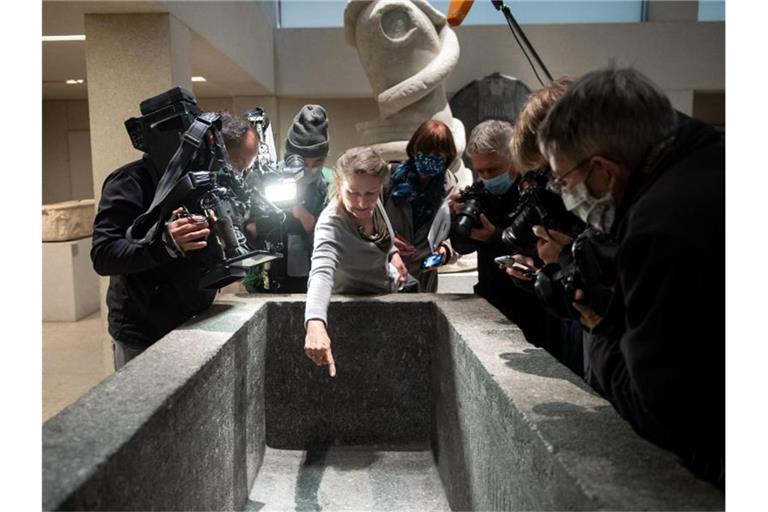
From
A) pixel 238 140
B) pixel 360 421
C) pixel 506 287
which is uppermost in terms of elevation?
pixel 238 140

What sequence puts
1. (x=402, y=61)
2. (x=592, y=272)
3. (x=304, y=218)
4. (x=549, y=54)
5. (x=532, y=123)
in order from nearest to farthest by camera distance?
(x=592, y=272)
(x=532, y=123)
(x=304, y=218)
(x=402, y=61)
(x=549, y=54)

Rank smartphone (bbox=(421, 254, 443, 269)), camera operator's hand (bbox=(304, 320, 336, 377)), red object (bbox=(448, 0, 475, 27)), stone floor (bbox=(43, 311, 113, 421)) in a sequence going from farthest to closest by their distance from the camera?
stone floor (bbox=(43, 311, 113, 421)) → red object (bbox=(448, 0, 475, 27)) → smartphone (bbox=(421, 254, 443, 269)) → camera operator's hand (bbox=(304, 320, 336, 377))

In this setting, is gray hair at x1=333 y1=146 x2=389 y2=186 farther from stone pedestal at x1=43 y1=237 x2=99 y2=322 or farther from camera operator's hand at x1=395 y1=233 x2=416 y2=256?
stone pedestal at x1=43 y1=237 x2=99 y2=322

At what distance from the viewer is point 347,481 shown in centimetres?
242

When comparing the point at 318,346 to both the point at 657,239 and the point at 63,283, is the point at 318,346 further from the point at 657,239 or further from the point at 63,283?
the point at 63,283

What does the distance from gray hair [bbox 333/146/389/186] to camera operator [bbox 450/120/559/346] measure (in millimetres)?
320

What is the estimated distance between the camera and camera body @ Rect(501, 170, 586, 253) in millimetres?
1620

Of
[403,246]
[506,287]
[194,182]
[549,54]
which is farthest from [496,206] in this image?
[549,54]

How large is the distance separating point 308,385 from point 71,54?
3.28 m

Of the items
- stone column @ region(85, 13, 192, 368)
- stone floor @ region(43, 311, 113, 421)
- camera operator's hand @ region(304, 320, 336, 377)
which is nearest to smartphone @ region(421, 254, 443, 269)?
camera operator's hand @ region(304, 320, 336, 377)

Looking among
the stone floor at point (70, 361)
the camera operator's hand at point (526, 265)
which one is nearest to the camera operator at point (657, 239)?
the camera operator's hand at point (526, 265)

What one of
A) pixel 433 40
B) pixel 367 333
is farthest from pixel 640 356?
pixel 433 40

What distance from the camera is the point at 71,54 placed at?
456 cm

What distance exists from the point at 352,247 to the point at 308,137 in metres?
0.96
